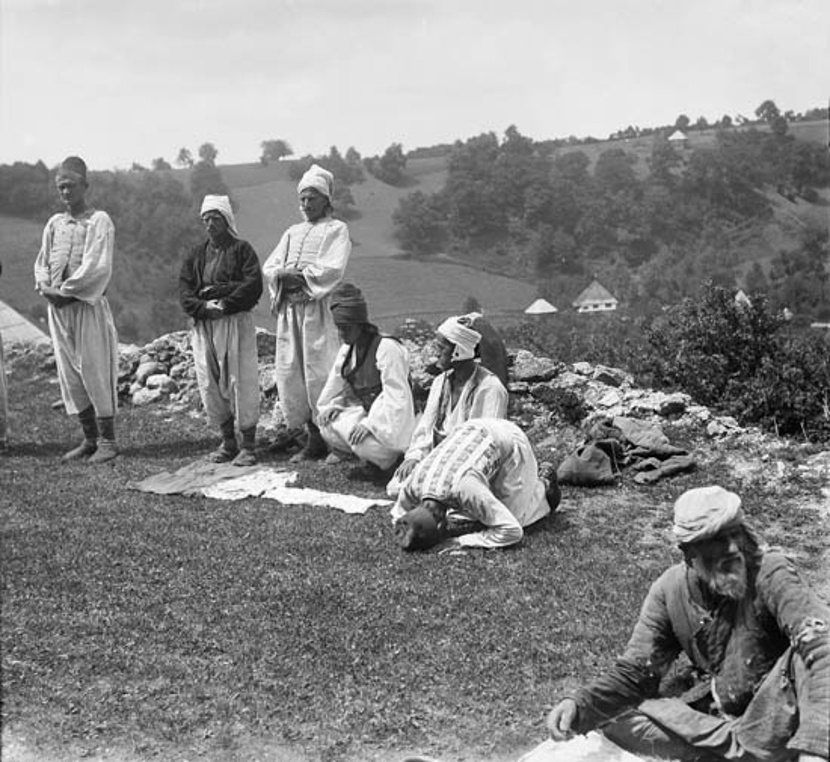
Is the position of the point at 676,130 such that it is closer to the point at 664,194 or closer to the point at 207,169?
the point at 664,194

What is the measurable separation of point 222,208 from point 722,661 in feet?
20.2

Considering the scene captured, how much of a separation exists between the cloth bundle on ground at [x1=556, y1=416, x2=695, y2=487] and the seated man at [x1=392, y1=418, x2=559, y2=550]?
1283 millimetres

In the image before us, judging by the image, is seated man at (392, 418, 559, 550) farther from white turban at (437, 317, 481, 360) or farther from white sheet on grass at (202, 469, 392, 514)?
white sheet on grass at (202, 469, 392, 514)

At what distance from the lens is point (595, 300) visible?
4241cm

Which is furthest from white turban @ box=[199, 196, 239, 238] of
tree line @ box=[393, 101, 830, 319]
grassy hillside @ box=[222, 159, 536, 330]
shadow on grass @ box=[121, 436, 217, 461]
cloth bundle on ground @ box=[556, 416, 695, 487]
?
tree line @ box=[393, 101, 830, 319]

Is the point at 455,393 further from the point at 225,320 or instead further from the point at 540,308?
the point at 540,308

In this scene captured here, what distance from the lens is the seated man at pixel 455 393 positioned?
21.6 feet

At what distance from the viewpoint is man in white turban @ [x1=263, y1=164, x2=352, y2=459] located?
28.5 ft

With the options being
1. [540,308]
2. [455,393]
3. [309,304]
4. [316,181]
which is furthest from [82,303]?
[540,308]

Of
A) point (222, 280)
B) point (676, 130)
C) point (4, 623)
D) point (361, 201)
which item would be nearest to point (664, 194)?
point (676, 130)

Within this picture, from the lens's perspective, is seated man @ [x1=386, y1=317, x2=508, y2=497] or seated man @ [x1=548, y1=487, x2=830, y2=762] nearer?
seated man @ [x1=548, y1=487, x2=830, y2=762]

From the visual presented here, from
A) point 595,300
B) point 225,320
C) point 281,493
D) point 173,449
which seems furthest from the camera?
point 595,300

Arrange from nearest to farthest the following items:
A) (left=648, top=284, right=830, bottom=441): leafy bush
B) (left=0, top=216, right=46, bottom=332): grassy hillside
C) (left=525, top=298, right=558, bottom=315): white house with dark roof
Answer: (left=648, top=284, right=830, bottom=441): leafy bush < (left=0, top=216, right=46, bottom=332): grassy hillside < (left=525, top=298, right=558, bottom=315): white house with dark roof

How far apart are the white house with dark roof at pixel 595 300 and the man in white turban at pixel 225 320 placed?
3327 centimetres
